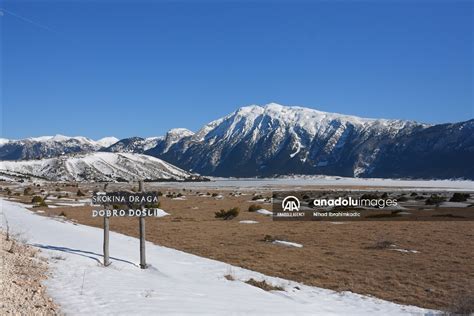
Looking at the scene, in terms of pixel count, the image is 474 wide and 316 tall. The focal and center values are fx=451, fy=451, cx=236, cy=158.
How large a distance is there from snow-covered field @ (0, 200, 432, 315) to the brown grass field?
4.71 ft

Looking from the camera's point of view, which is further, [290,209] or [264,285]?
[290,209]

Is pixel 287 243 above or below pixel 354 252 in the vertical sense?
above

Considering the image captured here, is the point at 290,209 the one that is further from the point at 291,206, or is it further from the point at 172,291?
the point at 172,291

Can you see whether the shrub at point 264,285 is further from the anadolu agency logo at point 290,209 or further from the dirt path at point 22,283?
the anadolu agency logo at point 290,209

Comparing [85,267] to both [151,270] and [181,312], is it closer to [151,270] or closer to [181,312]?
[151,270]

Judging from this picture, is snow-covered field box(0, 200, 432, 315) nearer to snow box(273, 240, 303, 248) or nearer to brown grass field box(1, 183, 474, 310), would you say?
brown grass field box(1, 183, 474, 310)

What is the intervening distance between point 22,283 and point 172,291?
361 cm

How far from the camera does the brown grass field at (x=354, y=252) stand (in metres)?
14.9

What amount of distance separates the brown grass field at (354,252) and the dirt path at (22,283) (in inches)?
319

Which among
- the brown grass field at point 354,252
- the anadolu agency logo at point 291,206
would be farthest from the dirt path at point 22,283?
the anadolu agency logo at point 291,206

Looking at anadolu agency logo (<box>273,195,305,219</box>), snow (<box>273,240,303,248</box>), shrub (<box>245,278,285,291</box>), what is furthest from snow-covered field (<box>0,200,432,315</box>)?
anadolu agency logo (<box>273,195,305,219</box>)

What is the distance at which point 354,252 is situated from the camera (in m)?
21.5

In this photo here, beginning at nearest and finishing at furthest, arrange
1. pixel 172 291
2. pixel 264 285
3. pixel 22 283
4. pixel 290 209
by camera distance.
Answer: pixel 22 283, pixel 172 291, pixel 264 285, pixel 290 209

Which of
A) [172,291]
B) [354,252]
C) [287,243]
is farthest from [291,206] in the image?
[172,291]
